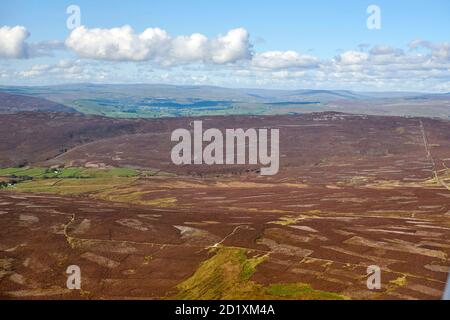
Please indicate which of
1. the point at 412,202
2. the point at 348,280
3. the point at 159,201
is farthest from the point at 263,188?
the point at 348,280

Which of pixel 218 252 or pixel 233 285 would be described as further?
pixel 218 252

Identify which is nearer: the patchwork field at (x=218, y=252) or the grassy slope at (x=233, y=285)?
the grassy slope at (x=233, y=285)

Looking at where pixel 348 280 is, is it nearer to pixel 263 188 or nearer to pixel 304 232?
pixel 304 232

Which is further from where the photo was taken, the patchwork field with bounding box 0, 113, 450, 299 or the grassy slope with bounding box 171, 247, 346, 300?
the patchwork field with bounding box 0, 113, 450, 299

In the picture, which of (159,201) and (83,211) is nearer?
(83,211)
